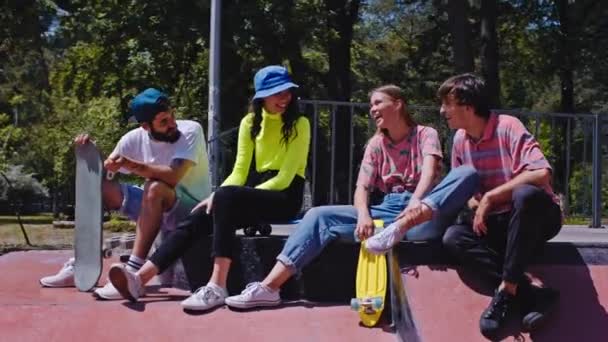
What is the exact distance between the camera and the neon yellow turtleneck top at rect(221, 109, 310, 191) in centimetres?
528

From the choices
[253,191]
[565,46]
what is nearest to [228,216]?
[253,191]

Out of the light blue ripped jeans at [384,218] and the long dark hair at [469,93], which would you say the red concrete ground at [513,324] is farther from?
the long dark hair at [469,93]

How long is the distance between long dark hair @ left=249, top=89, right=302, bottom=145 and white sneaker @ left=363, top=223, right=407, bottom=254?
0.96m

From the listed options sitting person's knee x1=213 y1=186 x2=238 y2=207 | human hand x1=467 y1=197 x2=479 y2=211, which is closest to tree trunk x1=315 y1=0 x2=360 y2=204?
sitting person's knee x1=213 y1=186 x2=238 y2=207

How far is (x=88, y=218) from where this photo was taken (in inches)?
213

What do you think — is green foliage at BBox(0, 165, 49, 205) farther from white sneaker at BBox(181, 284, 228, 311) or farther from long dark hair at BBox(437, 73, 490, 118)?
long dark hair at BBox(437, 73, 490, 118)

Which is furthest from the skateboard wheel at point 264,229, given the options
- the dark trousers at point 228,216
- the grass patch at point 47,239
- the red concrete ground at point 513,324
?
the grass patch at point 47,239

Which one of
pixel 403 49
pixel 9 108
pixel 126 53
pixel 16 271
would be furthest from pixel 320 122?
pixel 9 108

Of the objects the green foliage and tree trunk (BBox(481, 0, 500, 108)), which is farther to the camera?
the green foliage

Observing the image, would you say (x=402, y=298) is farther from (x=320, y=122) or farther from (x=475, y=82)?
(x=320, y=122)

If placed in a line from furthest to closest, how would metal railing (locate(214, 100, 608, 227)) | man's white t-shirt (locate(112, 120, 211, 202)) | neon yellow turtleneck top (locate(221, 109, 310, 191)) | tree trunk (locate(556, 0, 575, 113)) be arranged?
tree trunk (locate(556, 0, 575, 113)), metal railing (locate(214, 100, 608, 227)), man's white t-shirt (locate(112, 120, 211, 202)), neon yellow turtleneck top (locate(221, 109, 310, 191))

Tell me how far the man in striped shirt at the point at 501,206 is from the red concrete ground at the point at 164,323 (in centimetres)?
61

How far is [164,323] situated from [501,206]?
187 centimetres

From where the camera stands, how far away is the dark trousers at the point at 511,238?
4.41m
